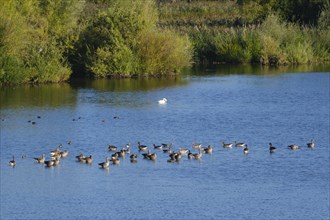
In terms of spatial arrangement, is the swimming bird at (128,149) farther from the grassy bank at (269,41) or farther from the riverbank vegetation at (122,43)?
the grassy bank at (269,41)

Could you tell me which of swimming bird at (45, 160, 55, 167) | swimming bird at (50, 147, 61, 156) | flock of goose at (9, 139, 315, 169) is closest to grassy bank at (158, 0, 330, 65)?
flock of goose at (9, 139, 315, 169)

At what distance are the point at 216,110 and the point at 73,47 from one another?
12020 mm

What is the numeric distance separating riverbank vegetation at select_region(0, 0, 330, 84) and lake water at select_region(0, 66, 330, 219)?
1103 mm

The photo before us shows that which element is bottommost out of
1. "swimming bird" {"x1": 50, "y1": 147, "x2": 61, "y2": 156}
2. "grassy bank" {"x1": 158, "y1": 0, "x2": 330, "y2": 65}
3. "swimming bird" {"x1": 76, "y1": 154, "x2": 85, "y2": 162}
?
"swimming bird" {"x1": 76, "y1": 154, "x2": 85, "y2": 162}

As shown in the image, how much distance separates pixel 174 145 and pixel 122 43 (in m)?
17.1

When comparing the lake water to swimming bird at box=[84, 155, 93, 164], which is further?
swimming bird at box=[84, 155, 93, 164]

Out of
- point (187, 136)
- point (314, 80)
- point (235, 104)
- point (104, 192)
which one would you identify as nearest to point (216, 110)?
point (235, 104)

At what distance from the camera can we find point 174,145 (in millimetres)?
31859

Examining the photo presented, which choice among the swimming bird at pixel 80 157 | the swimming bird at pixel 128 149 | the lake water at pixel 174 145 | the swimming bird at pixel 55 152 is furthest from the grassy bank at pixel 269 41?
the swimming bird at pixel 80 157

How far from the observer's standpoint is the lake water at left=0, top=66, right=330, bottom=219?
24984mm

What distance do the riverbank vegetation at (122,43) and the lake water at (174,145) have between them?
1.10 meters

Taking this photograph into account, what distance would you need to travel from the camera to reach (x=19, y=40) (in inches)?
1821

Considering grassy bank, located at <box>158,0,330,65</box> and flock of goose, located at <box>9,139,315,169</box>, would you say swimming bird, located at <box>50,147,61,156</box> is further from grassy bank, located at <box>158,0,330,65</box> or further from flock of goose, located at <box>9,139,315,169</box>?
grassy bank, located at <box>158,0,330,65</box>

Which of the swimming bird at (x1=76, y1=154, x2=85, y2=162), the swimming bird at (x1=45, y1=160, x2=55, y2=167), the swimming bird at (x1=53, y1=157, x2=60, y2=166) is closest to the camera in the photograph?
the swimming bird at (x1=45, y1=160, x2=55, y2=167)
